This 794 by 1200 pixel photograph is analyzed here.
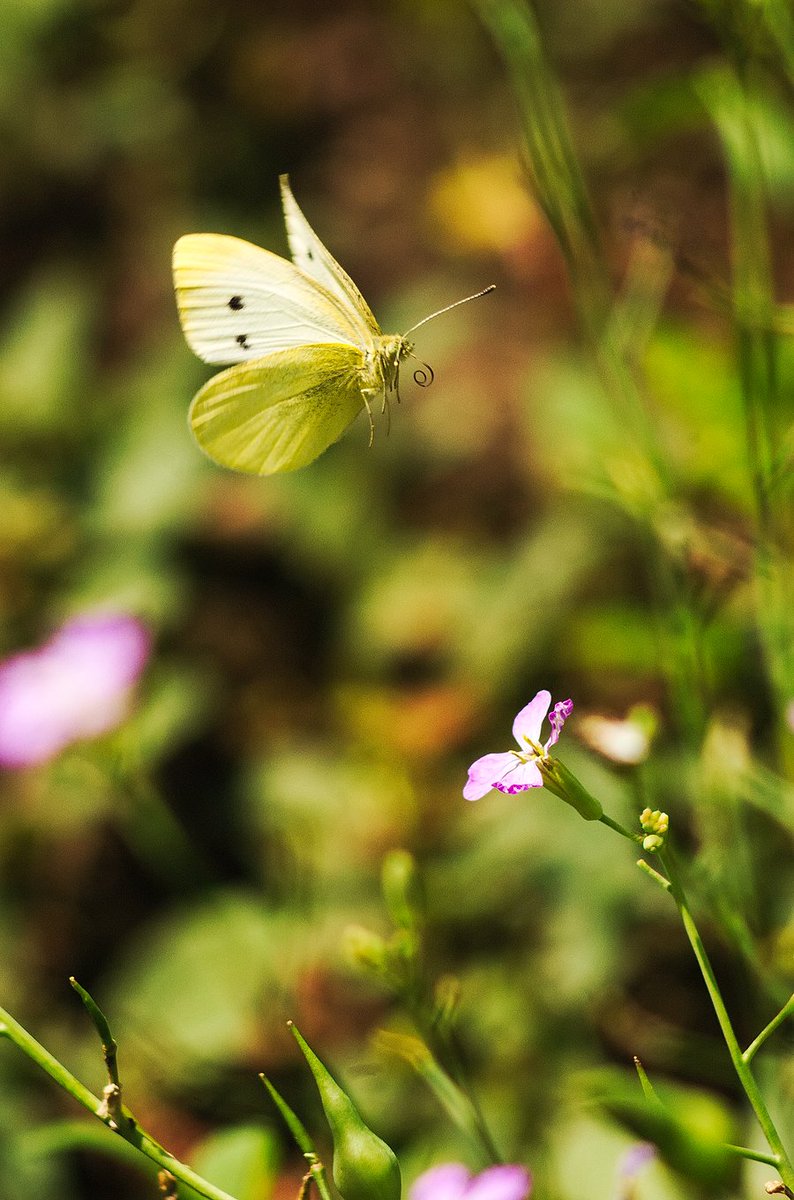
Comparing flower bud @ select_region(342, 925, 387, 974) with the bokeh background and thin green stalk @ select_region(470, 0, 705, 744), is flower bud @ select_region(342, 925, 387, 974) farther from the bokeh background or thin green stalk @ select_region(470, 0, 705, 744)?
thin green stalk @ select_region(470, 0, 705, 744)

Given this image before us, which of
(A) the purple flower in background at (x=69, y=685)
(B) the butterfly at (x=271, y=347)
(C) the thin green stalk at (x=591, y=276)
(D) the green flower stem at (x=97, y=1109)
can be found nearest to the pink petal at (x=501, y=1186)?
(D) the green flower stem at (x=97, y=1109)

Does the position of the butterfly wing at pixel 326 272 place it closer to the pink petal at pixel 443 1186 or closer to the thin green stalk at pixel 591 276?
the thin green stalk at pixel 591 276

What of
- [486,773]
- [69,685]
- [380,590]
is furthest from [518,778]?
[380,590]

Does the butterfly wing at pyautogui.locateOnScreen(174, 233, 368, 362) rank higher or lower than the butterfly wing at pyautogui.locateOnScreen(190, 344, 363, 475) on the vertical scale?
higher

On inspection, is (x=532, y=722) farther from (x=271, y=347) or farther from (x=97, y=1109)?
(x=271, y=347)

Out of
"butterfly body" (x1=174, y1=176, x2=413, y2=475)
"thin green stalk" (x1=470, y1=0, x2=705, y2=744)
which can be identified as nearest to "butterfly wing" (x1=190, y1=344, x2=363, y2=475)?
"butterfly body" (x1=174, y1=176, x2=413, y2=475)

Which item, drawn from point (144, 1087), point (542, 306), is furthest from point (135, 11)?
point (144, 1087)
